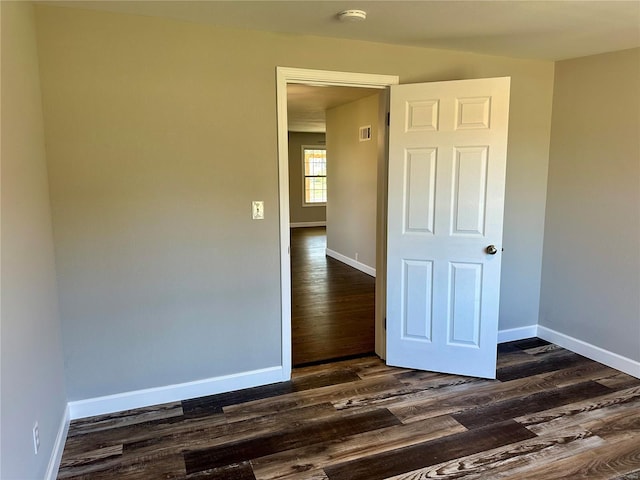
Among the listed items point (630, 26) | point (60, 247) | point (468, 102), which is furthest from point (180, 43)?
point (630, 26)

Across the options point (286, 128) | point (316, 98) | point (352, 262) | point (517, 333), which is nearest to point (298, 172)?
point (352, 262)

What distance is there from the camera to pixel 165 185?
8.70 feet

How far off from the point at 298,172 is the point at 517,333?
8468mm

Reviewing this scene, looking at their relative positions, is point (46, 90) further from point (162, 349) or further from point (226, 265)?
point (162, 349)

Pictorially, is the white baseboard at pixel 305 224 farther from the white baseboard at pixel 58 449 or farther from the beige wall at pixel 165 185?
the white baseboard at pixel 58 449

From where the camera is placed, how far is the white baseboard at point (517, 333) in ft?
12.6

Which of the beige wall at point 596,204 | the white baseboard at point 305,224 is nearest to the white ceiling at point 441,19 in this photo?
the beige wall at point 596,204

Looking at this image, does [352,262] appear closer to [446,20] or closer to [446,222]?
[446,222]

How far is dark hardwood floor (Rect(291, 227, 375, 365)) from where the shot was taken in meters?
3.68

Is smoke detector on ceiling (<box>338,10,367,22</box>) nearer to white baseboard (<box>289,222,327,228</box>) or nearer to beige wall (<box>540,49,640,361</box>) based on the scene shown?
beige wall (<box>540,49,640,361</box>)

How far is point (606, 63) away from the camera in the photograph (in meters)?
3.21

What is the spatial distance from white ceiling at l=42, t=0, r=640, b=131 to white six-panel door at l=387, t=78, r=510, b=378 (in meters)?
0.33

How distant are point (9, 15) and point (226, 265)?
1.67 metres

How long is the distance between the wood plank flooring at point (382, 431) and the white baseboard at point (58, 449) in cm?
4
